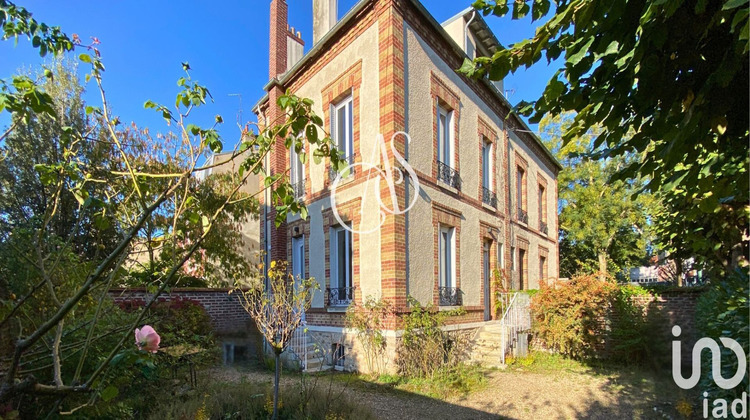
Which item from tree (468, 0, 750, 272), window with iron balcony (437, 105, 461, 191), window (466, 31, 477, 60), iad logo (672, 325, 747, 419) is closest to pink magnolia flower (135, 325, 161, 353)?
tree (468, 0, 750, 272)

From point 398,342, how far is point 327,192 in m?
4.02

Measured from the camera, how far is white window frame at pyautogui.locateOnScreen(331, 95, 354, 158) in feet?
31.8

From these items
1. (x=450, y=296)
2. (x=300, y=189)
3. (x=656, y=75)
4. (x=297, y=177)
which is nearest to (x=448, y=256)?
(x=450, y=296)

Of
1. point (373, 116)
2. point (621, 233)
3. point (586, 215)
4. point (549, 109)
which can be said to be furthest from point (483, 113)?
point (621, 233)

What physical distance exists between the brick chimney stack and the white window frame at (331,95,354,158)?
7.21 feet

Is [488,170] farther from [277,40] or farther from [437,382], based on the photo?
[277,40]

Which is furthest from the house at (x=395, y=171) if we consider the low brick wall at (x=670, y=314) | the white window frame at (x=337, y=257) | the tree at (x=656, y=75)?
the tree at (x=656, y=75)

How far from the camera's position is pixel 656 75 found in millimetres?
2586

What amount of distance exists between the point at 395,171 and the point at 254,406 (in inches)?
201

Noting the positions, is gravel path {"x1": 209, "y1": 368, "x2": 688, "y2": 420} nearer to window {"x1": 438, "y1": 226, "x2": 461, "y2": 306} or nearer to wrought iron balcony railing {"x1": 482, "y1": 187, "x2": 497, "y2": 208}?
window {"x1": 438, "y1": 226, "x2": 461, "y2": 306}

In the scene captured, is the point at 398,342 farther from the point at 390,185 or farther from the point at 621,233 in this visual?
the point at 621,233

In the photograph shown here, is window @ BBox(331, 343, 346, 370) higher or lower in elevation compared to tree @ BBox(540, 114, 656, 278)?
lower

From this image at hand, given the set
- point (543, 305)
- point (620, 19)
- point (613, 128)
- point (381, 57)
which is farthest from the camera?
point (543, 305)

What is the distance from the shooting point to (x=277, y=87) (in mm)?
12031
